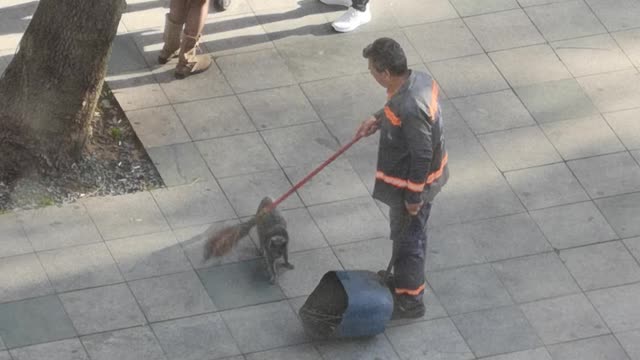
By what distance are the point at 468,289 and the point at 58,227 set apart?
275cm

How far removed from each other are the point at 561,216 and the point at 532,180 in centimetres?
43

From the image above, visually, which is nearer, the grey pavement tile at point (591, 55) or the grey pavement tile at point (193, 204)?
the grey pavement tile at point (193, 204)

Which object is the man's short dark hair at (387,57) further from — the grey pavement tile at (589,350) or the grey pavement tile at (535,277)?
the grey pavement tile at (589,350)

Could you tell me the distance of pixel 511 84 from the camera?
38.3 ft

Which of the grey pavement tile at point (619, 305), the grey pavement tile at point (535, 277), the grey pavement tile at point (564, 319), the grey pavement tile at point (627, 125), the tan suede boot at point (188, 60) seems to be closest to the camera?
the grey pavement tile at point (564, 319)

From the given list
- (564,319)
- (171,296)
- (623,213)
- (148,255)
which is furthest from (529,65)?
(171,296)

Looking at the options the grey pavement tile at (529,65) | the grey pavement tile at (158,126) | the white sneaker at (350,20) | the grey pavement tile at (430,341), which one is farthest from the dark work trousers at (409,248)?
the white sneaker at (350,20)

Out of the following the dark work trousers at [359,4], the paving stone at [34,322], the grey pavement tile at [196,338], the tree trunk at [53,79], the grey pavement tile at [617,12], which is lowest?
the grey pavement tile at [617,12]

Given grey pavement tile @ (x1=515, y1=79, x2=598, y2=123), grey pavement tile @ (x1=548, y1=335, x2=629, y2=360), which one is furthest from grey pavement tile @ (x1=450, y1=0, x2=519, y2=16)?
grey pavement tile @ (x1=548, y1=335, x2=629, y2=360)

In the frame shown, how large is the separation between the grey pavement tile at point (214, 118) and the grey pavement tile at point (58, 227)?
1.21 m

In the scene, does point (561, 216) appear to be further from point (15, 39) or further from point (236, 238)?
point (15, 39)

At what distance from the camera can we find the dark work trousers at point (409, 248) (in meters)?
9.28

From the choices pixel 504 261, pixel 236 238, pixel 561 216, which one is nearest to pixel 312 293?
pixel 236 238

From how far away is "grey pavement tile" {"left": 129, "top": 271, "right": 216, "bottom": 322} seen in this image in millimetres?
9359
